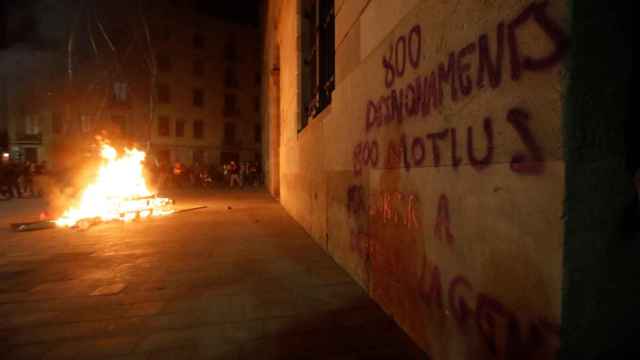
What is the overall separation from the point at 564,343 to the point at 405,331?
1519mm

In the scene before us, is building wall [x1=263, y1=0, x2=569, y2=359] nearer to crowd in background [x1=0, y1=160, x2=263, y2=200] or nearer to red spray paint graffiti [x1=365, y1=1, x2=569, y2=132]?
red spray paint graffiti [x1=365, y1=1, x2=569, y2=132]

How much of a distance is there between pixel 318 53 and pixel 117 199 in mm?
8036

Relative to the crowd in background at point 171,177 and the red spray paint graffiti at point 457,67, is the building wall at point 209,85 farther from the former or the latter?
the red spray paint graffiti at point 457,67

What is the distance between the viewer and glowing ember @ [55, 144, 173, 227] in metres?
8.89

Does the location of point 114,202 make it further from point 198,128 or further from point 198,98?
point 198,98

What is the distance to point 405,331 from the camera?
8.96 ft

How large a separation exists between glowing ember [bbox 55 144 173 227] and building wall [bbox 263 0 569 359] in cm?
763

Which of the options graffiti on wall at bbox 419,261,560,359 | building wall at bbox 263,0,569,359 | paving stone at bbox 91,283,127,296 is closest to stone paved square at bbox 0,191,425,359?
paving stone at bbox 91,283,127,296

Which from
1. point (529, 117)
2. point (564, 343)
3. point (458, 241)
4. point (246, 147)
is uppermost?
point (246, 147)

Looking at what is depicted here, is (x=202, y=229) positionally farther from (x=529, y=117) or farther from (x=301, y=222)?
(x=529, y=117)

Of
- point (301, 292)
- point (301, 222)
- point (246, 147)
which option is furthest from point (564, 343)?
point (246, 147)

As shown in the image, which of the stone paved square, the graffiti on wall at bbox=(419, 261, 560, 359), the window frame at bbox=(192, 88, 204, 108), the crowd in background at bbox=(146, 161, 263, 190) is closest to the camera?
the graffiti on wall at bbox=(419, 261, 560, 359)

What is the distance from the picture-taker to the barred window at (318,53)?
20.6 ft

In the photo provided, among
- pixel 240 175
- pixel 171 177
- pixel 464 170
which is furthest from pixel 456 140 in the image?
pixel 171 177
